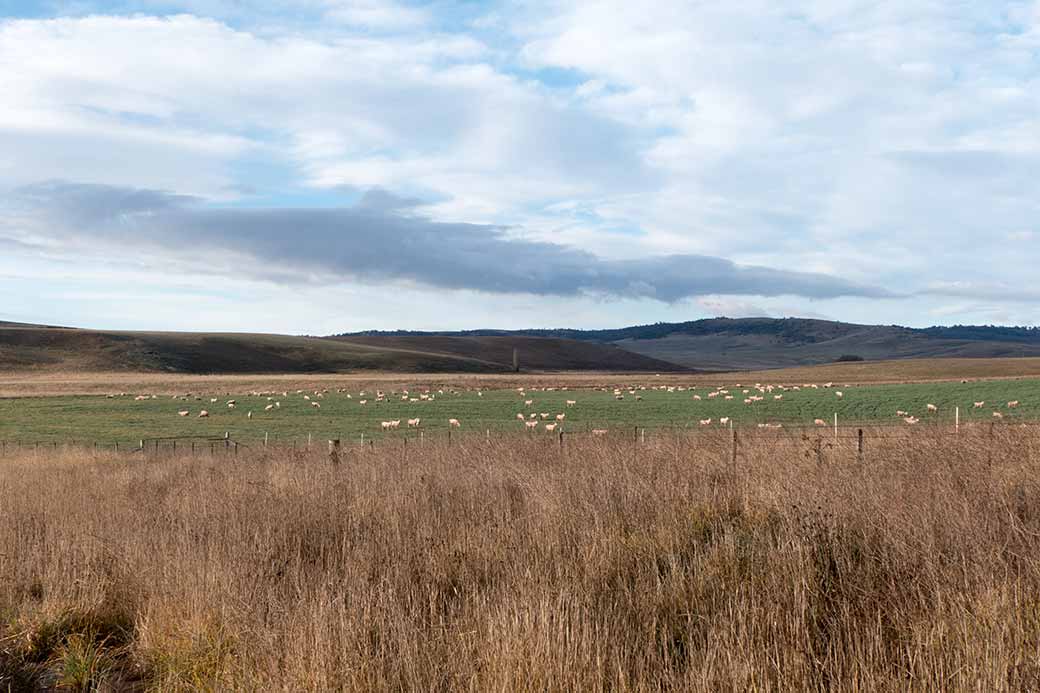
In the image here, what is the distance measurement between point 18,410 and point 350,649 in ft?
187

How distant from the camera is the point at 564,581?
7.09m

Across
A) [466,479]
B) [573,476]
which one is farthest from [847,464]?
[466,479]

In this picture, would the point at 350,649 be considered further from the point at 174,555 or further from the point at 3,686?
the point at 174,555

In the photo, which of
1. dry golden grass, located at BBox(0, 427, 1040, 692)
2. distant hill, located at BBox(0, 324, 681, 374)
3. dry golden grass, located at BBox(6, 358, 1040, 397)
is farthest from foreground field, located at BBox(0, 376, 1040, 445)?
distant hill, located at BBox(0, 324, 681, 374)

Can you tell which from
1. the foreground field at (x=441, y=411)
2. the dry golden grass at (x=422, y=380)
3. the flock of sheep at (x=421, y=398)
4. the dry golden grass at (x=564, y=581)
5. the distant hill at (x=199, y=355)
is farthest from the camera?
the distant hill at (x=199, y=355)

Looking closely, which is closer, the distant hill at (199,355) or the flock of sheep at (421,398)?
the flock of sheep at (421,398)

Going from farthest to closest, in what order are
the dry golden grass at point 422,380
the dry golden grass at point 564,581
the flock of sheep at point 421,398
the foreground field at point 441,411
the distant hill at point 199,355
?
the distant hill at point 199,355 < the dry golden grass at point 422,380 < the flock of sheep at point 421,398 < the foreground field at point 441,411 < the dry golden grass at point 564,581

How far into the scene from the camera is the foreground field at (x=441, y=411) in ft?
132

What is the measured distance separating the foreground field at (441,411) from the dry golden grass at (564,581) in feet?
78.5

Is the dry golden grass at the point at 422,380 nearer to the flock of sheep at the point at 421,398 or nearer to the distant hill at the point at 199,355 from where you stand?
the flock of sheep at the point at 421,398

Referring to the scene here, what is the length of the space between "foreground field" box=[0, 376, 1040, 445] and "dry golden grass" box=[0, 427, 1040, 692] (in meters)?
23.9

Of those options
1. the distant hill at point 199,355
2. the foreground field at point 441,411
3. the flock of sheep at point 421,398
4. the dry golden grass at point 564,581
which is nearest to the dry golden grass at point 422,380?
the flock of sheep at point 421,398

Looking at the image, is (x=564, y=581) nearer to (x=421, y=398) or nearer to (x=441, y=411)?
(x=441, y=411)

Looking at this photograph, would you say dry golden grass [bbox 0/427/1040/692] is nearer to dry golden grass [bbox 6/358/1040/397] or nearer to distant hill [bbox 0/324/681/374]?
dry golden grass [bbox 6/358/1040/397]
